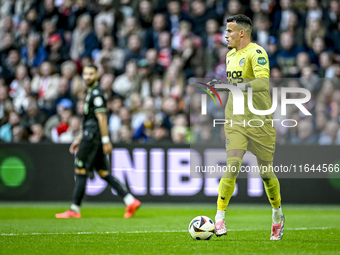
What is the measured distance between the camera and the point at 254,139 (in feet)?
18.5

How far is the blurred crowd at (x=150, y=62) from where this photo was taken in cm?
1097

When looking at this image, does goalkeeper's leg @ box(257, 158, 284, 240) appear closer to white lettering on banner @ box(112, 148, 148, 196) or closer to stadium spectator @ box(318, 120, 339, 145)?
white lettering on banner @ box(112, 148, 148, 196)

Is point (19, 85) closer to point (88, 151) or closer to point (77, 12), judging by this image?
point (77, 12)

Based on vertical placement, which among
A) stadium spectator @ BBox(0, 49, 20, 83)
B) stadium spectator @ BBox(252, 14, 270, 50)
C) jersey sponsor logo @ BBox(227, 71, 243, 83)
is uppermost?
stadium spectator @ BBox(252, 14, 270, 50)

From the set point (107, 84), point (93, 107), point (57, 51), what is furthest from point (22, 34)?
point (93, 107)

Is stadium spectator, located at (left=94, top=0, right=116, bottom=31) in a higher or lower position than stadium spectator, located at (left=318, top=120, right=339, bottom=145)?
higher

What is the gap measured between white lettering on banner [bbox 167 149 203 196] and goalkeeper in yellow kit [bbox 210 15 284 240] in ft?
15.4

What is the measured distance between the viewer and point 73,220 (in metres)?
7.89

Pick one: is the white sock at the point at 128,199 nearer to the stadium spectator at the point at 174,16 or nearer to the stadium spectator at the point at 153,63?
the stadium spectator at the point at 153,63

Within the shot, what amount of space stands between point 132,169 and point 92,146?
227cm

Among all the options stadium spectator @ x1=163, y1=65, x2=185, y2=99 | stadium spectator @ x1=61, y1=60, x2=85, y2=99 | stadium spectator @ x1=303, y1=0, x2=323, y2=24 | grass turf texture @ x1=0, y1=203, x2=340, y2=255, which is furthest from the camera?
stadium spectator @ x1=303, y1=0, x2=323, y2=24

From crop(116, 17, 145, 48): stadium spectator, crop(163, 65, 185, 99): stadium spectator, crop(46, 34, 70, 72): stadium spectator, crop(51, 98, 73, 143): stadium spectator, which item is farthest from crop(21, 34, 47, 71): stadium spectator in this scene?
crop(163, 65, 185, 99): stadium spectator

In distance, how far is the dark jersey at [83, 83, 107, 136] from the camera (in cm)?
824

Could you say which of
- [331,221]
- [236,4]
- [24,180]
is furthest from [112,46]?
[331,221]
